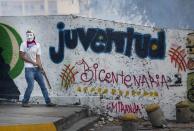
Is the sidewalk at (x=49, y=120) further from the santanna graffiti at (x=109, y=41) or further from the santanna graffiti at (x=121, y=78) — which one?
the santanna graffiti at (x=109, y=41)

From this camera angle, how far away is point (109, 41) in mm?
12383

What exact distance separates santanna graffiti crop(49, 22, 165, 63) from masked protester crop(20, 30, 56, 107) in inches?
27.3

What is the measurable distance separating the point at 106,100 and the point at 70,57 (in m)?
1.52

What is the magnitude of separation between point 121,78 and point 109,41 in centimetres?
105

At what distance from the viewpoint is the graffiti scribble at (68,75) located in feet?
40.7

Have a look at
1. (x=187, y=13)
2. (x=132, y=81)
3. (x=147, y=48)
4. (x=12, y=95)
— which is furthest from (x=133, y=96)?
(x=187, y=13)

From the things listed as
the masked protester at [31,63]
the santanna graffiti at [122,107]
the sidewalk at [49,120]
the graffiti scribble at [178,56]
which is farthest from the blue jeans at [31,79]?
the graffiti scribble at [178,56]

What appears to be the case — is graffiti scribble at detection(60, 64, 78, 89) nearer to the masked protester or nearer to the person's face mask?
the masked protester

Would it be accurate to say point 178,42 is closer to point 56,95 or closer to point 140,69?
point 140,69

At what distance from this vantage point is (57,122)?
912 cm

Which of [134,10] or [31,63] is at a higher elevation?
[134,10]

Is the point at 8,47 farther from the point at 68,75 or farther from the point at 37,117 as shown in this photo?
the point at 37,117

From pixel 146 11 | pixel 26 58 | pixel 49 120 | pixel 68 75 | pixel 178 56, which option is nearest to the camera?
pixel 49 120

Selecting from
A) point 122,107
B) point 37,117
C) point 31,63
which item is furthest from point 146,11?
point 37,117
